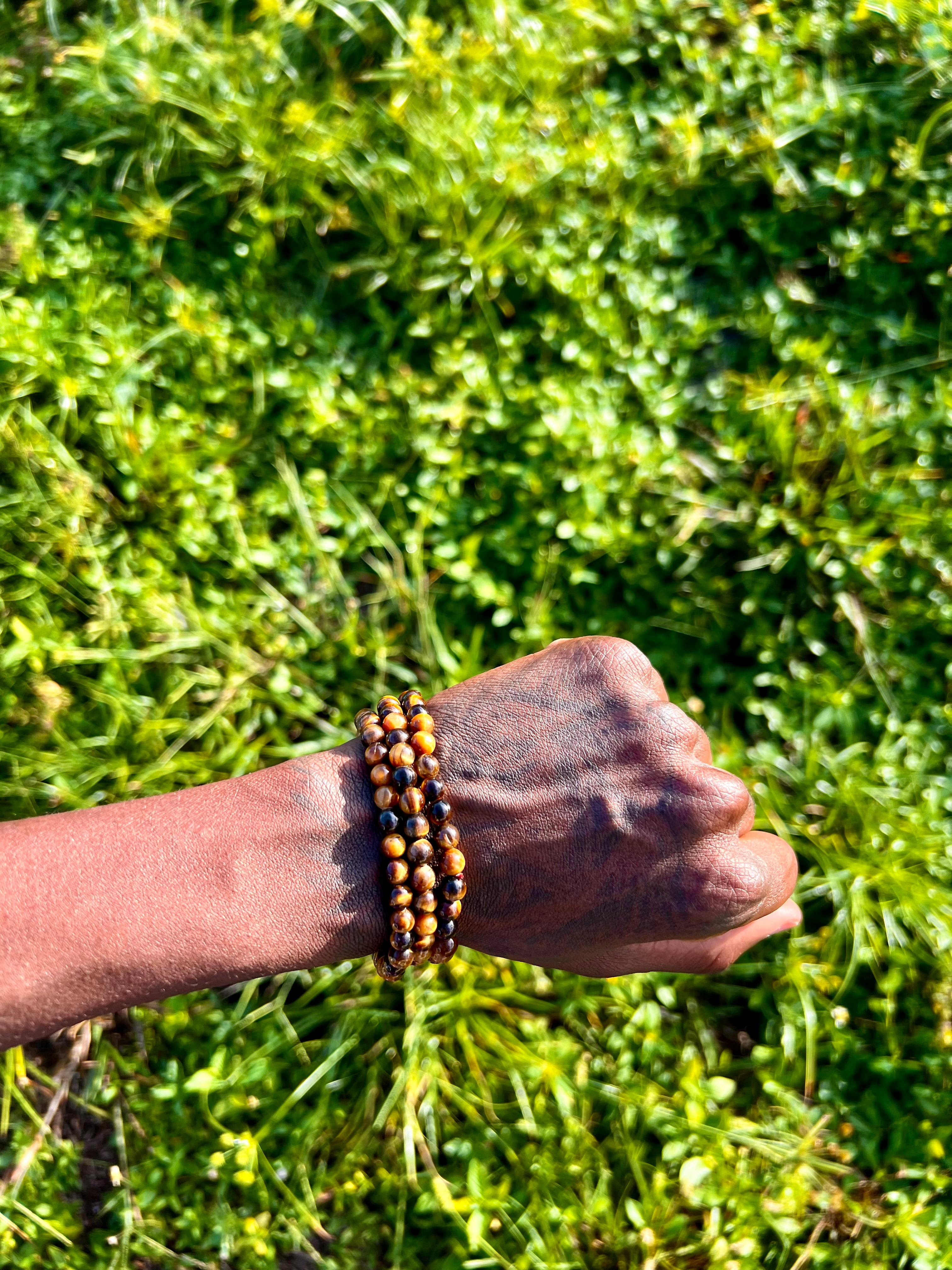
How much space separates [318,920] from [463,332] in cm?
221

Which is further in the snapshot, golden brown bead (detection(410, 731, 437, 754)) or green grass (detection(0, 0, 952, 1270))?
green grass (detection(0, 0, 952, 1270))

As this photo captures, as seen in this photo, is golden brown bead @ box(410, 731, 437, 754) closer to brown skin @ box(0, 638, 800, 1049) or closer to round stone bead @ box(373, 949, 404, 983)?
brown skin @ box(0, 638, 800, 1049)

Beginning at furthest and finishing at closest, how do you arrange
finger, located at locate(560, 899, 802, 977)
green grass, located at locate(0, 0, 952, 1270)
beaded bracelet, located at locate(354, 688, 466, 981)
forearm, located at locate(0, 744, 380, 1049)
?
green grass, located at locate(0, 0, 952, 1270)
finger, located at locate(560, 899, 802, 977)
beaded bracelet, located at locate(354, 688, 466, 981)
forearm, located at locate(0, 744, 380, 1049)

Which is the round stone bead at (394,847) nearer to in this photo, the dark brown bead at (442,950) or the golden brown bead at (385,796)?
the golden brown bead at (385,796)

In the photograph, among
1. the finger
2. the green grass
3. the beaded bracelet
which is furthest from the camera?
the green grass

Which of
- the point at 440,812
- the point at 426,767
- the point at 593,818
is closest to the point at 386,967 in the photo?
the point at 440,812

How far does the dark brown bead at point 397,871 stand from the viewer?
2.25 m

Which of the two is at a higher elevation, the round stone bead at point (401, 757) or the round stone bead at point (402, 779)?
the round stone bead at point (401, 757)

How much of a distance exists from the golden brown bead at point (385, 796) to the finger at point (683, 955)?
0.69m

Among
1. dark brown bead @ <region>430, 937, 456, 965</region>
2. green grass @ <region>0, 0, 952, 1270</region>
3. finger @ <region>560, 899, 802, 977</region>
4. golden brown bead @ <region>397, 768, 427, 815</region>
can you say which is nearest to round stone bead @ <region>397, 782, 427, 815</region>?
golden brown bead @ <region>397, 768, 427, 815</region>

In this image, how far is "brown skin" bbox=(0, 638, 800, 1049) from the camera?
7.33 ft

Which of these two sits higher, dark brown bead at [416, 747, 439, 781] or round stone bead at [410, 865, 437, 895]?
dark brown bead at [416, 747, 439, 781]

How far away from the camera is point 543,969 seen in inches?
130

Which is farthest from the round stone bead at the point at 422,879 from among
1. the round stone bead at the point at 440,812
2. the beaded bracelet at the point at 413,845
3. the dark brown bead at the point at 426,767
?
the dark brown bead at the point at 426,767
